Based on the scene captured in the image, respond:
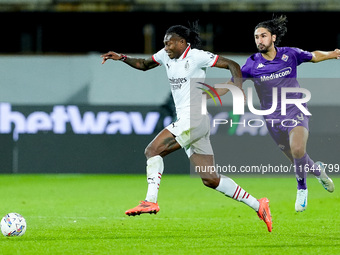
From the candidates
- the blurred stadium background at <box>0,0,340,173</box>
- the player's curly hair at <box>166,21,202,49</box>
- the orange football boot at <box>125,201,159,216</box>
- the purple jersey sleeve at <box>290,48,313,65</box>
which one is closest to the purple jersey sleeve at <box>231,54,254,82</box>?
the purple jersey sleeve at <box>290,48,313,65</box>

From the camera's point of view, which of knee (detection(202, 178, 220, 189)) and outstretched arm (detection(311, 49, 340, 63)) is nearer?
knee (detection(202, 178, 220, 189))

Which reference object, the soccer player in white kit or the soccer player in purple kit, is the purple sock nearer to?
the soccer player in purple kit

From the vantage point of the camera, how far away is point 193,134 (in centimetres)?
859

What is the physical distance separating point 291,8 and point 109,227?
1361 centimetres

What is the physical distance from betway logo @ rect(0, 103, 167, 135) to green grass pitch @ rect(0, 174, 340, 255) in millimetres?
1624

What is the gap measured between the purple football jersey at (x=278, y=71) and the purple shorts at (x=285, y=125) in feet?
0.24

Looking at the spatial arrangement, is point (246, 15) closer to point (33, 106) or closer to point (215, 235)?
point (33, 106)

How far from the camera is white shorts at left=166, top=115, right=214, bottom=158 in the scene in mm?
8562

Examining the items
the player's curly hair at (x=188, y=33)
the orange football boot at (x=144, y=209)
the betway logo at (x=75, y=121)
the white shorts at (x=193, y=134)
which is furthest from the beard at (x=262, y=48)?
the betway logo at (x=75, y=121)

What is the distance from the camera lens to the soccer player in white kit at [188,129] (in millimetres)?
8539


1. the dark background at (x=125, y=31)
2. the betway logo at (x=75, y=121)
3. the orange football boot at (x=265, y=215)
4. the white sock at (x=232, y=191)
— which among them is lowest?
the betway logo at (x=75, y=121)

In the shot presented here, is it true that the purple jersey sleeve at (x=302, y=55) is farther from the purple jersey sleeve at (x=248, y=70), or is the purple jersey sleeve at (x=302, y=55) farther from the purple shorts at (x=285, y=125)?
the purple shorts at (x=285, y=125)

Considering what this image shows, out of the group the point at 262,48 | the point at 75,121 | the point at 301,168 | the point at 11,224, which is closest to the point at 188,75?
the point at 262,48

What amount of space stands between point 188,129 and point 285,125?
187 cm
